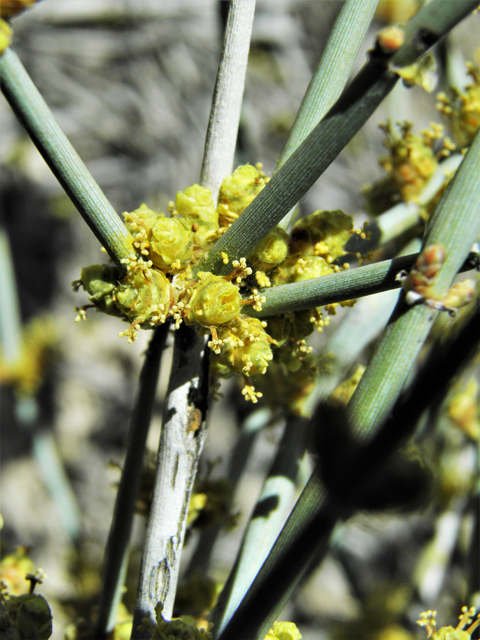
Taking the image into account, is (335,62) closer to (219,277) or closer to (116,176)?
(219,277)

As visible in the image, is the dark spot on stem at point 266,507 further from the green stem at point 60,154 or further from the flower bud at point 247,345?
the green stem at point 60,154

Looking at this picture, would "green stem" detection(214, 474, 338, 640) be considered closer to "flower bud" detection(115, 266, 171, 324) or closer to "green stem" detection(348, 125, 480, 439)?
"green stem" detection(348, 125, 480, 439)

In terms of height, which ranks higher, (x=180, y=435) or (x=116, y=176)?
(x=116, y=176)

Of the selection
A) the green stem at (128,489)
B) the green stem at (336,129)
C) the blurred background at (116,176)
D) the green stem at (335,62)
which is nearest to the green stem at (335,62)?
the green stem at (335,62)

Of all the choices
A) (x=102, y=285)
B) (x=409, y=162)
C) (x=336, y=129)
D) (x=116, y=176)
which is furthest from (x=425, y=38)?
(x=116, y=176)

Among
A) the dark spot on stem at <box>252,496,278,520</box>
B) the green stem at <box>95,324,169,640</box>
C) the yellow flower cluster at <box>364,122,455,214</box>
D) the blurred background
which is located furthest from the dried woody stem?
the blurred background

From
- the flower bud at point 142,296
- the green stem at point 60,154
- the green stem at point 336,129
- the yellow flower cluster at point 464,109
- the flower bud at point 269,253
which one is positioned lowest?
the flower bud at point 142,296
